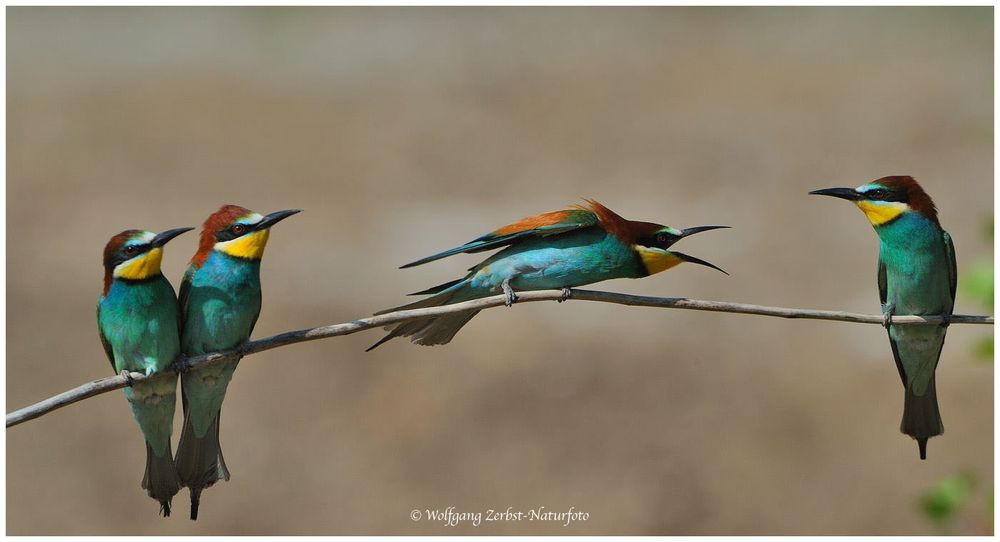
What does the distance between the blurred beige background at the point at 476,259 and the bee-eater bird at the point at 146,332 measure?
2.37 meters

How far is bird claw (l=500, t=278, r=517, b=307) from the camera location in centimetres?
264

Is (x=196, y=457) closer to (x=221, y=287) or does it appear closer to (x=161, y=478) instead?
(x=161, y=478)

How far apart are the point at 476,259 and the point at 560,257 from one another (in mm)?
4085

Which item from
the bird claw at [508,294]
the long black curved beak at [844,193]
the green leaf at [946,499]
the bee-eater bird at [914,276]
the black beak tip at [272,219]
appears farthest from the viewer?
the bee-eater bird at [914,276]

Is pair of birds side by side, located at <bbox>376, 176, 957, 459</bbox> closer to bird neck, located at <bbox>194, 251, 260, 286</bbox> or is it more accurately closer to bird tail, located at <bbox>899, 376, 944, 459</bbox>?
bird tail, located at <bbox>899, 376, 944, 459</bbox>

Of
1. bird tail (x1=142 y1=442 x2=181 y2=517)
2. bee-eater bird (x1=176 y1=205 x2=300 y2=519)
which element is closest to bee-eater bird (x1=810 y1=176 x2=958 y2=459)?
bee-eater bird (x1=176 y1=205 x2=300 y2=519)

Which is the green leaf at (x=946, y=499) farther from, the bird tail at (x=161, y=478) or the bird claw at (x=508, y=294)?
the bird tail at (x=161, y=478)

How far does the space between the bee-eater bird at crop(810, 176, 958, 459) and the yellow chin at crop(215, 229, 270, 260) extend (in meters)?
1.59

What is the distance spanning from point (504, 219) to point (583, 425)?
1946mm

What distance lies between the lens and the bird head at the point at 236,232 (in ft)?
9.53

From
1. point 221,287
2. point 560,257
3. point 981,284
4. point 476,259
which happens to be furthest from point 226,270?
point 476,259

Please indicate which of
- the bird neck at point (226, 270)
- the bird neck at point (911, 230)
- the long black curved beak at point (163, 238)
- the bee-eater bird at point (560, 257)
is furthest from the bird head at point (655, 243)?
the long black curved beak at point (163, 238)

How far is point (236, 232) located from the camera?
9.55 ft

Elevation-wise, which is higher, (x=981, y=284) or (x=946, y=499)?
(x=981, y=284)
